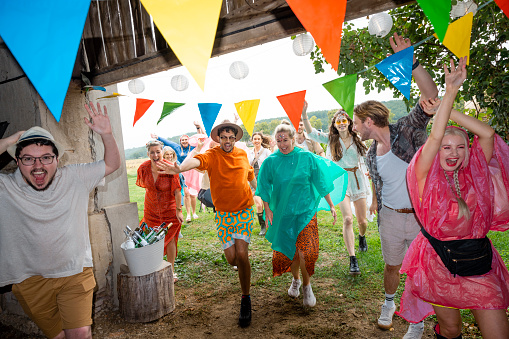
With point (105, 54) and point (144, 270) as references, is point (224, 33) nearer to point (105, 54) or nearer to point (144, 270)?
point (105, 54)

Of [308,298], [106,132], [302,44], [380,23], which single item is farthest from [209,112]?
[308,298]

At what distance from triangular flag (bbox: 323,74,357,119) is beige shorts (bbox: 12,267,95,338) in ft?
8.48

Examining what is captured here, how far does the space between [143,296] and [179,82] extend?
104 inches

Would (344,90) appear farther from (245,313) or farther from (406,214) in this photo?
(245,313)

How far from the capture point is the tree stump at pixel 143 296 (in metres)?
3.50

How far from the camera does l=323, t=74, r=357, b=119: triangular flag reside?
2.97m

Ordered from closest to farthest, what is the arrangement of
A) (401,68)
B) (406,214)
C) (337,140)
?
(401,68) < (406,214) < (337,140)

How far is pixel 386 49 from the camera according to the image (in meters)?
3.97

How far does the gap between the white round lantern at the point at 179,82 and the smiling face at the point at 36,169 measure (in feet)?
7.14

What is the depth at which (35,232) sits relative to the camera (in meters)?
2.11

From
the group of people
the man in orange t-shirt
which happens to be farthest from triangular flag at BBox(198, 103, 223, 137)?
the group of people

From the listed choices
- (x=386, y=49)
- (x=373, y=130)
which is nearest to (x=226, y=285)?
(x=373, y=130)

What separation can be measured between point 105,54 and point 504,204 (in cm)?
420

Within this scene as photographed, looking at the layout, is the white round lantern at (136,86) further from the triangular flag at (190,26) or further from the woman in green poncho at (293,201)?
A: the triangular flag at (190,26)
